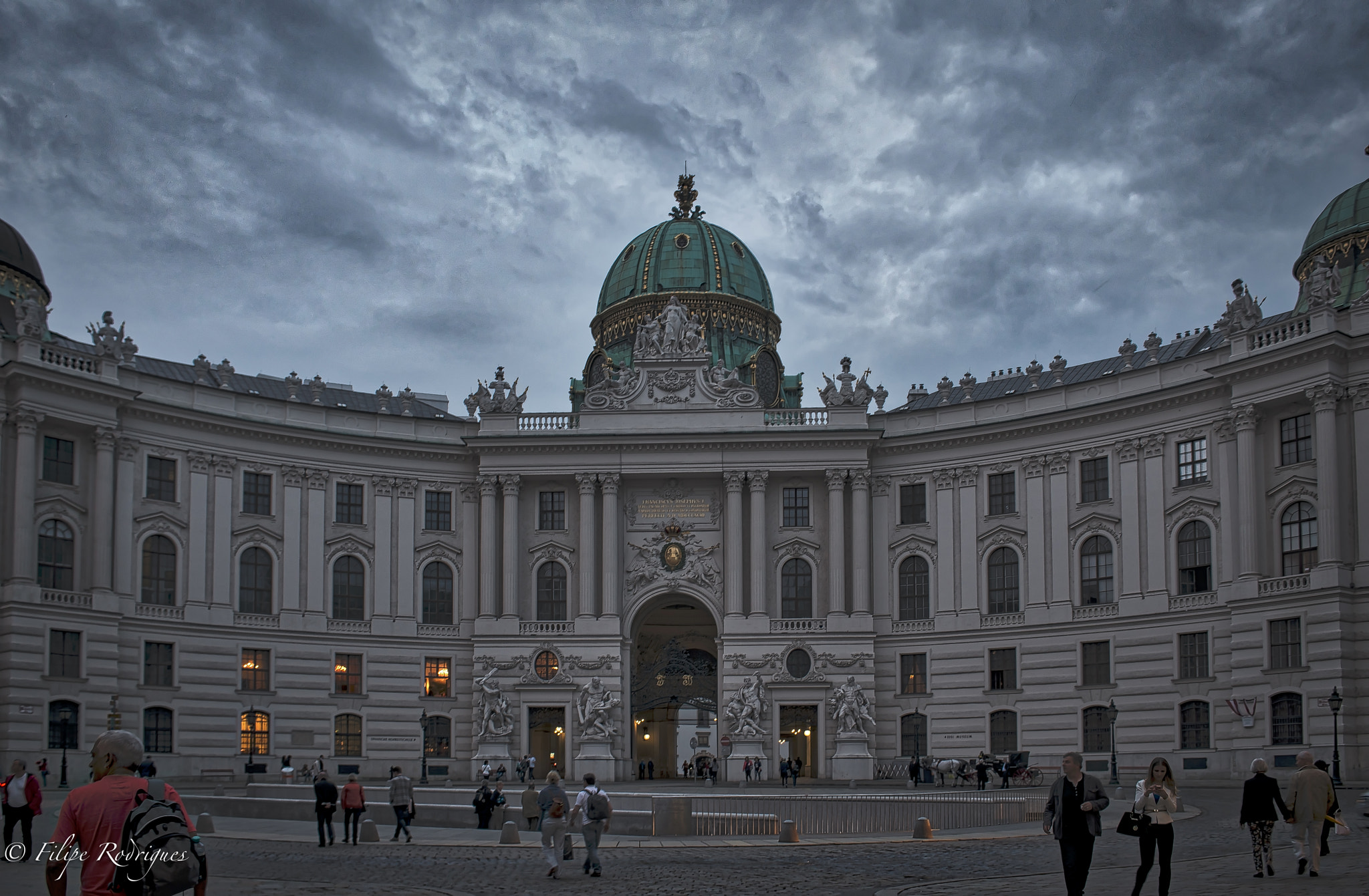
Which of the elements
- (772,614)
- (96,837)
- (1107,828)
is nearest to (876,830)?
(1107,828)

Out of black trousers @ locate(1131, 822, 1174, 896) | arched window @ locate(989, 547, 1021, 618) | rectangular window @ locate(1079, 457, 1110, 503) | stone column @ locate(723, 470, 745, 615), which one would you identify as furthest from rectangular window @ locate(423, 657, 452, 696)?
black trousers @ locate(1131, 822, 1174, 896)

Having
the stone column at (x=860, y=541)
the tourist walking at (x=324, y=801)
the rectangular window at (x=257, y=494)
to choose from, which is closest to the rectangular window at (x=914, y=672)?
the stone column at (x=860, y=541)

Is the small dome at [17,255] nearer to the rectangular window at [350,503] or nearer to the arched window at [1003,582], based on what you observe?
the rectangular window at [350,503]

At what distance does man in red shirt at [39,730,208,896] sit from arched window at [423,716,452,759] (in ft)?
190

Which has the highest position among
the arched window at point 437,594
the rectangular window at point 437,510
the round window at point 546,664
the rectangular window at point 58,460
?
the rectangular window at point 58,460

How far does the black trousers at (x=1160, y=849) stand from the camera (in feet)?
58.2

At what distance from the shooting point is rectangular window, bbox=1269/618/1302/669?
2115 inches

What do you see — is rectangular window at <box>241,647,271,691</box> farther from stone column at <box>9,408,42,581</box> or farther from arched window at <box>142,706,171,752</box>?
stone column at <box>9,408,42,581</box>

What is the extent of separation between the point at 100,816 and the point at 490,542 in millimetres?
59067

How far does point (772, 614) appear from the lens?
2689 inches

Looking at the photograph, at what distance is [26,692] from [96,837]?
162ft

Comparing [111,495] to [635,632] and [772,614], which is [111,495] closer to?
[635,632]

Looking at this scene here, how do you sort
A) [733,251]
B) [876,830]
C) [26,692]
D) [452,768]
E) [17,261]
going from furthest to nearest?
[733,251]
[452,768]
[17,261]
[26,692]
[876,830]

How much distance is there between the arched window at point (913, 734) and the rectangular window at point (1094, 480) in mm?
12657
